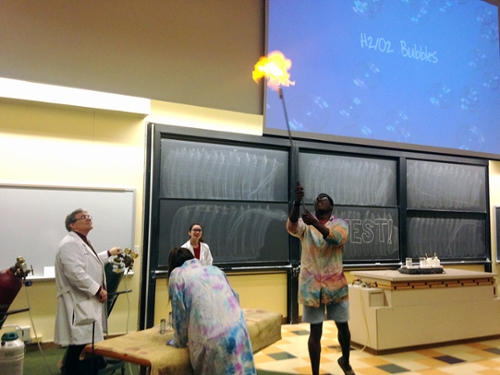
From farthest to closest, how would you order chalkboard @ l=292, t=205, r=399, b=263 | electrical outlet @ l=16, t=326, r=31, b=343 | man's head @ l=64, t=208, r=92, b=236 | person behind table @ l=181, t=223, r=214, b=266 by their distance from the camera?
chalkboard @ l=292, t=205, r=399, b=263, person behind table @ l=181, t=223, r=214, b=266, electrical outlet @ l=16, t=326, r=31, b=343, man's head @ l=64, t=208, r=92, b=236

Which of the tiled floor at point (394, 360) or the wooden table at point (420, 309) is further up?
the wooden table at point (420, 309)

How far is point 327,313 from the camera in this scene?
327 cm

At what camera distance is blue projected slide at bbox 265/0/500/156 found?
5.09m

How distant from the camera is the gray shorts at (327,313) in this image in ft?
10.4

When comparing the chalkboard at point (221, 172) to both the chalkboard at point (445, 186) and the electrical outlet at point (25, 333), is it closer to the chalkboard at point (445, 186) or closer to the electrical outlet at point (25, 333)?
the electrical outlet at point (25, 333)

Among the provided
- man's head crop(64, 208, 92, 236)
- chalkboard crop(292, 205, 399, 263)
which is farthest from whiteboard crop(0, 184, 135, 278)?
chalkboard crop(292, 205, 399, 263)

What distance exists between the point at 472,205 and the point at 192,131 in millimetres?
4728

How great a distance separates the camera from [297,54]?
5.03 metres

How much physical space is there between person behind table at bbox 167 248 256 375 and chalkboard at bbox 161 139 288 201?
2.80 metres

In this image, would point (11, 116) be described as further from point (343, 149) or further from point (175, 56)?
point (343, 149)

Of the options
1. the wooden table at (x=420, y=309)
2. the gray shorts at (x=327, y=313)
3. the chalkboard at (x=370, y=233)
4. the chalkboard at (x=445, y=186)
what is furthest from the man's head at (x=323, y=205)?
the chalkboard at (x=445, y=186)

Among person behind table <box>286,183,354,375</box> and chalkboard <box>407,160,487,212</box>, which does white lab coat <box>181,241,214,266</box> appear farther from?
chalkboard <box>407,160,487,212</box>

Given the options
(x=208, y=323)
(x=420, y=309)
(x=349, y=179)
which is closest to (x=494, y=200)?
(x=349, y=179)

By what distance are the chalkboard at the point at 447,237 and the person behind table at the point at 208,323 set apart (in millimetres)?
4754
